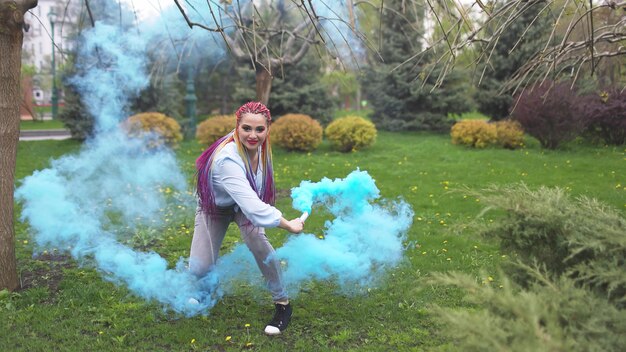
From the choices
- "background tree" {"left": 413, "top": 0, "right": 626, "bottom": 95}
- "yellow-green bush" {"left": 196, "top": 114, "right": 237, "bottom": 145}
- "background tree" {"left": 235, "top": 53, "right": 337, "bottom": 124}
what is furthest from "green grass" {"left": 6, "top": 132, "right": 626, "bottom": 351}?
"background tree" {"left": 235, "top": 53, "right": 337, "bottom": 124}

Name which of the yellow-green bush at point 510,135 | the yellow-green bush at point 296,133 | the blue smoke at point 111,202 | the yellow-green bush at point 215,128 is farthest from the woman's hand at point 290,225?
the yellow-green bush at point 510,135

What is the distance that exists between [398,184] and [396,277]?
505 cm

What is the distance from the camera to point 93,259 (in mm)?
5566

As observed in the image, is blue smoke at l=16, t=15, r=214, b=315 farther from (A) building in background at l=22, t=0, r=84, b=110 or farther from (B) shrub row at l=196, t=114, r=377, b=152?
(B) shrub row at l=196, t=114, r=377, b=152

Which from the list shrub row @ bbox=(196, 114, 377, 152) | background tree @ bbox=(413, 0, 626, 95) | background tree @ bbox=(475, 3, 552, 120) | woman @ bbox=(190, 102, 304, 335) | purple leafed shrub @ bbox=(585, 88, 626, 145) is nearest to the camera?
woman @ bbox=(190, 102, 304, 335)

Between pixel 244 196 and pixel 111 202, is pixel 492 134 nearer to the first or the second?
pixel 111 202

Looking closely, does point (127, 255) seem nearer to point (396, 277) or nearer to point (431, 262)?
point (396, 277)

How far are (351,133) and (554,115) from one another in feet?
16.8

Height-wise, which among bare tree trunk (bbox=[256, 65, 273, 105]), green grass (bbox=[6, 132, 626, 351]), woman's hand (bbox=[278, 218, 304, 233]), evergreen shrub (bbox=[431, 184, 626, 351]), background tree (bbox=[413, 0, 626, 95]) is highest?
background tree (bbox=[413, 0, 626, 95])

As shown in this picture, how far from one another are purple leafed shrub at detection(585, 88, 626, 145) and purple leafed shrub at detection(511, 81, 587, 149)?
16.6 inches

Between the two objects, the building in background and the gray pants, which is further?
the building in background

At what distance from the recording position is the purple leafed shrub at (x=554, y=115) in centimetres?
1295

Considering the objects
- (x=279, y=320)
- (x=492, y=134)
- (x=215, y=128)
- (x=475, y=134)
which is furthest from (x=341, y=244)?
(x=475, y=134)

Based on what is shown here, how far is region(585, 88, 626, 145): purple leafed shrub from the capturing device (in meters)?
13.3
